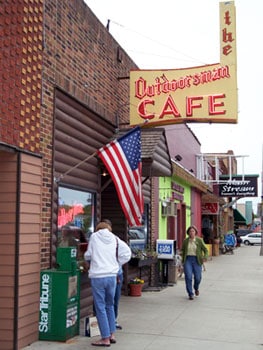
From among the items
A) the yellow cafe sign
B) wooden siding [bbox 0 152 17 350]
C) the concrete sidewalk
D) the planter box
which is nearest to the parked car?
the concrete sidewalk

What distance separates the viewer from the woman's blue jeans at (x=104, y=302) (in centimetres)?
672

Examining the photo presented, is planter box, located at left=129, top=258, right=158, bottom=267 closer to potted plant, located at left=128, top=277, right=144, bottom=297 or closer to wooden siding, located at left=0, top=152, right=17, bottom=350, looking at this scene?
potted plant, located at left=128, top=277, right=144, bottom=297

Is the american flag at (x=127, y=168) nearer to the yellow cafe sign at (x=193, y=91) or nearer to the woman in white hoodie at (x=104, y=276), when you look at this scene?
the woman in white hoodie at (x=104, y=276)

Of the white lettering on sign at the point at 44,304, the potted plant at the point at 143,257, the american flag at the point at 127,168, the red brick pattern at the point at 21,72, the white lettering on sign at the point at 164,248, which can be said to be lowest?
the white lettering on sign at the point at 44,304

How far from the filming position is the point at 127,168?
28.1ft

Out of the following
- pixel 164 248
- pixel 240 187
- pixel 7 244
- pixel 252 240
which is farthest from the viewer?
pixel 252 240

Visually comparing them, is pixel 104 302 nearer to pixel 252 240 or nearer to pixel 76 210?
pixel 76 210

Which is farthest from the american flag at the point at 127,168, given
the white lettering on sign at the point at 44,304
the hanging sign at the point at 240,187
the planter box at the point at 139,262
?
the hanging sign at the point at 240,187

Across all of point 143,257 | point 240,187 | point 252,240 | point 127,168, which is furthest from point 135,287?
point 252,240

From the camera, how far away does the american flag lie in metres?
8.33

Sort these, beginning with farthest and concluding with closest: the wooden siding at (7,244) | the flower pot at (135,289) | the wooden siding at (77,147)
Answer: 1. the flower pot at (135,289)
2. the wooden siding at (77,147)
3. the wooden siding at (7,244)

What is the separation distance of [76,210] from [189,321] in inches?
110

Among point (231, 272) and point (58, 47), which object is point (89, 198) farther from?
point (231, 272)

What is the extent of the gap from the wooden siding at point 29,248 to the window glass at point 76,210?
109cm
